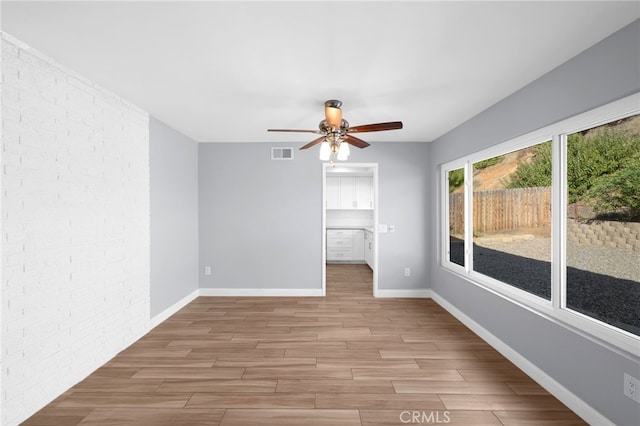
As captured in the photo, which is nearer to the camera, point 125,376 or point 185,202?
point 125,376

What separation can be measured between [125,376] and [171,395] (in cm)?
55

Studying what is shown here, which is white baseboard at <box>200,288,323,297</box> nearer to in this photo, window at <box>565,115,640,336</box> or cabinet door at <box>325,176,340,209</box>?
cabinet door at <box>325,176,340,209</box>

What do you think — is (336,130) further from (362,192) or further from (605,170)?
(362,192)

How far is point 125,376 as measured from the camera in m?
2.42

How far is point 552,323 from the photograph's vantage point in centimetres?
219

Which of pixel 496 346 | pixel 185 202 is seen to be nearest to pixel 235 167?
pixel 185 202

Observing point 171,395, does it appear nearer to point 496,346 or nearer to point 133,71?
point 133,71

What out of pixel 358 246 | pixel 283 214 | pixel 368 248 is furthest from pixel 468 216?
pixel 358 246

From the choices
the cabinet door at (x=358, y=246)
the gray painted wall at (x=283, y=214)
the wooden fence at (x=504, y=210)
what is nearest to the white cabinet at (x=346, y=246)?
the cabinet door at (x=358, y=246)

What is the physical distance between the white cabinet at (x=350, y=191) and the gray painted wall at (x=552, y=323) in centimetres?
391

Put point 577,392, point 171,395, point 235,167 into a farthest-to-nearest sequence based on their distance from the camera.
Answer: point 235,167
point 171,395
point 577,392

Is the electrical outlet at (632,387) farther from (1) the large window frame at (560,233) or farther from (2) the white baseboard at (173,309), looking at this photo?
(2) the white baseboard at (173,309)

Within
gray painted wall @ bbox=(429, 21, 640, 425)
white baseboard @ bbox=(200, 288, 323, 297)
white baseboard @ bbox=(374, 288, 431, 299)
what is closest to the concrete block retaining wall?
gray painted wall @ bbox=(429, 21, 640, 425)

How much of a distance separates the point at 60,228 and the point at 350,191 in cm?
564
